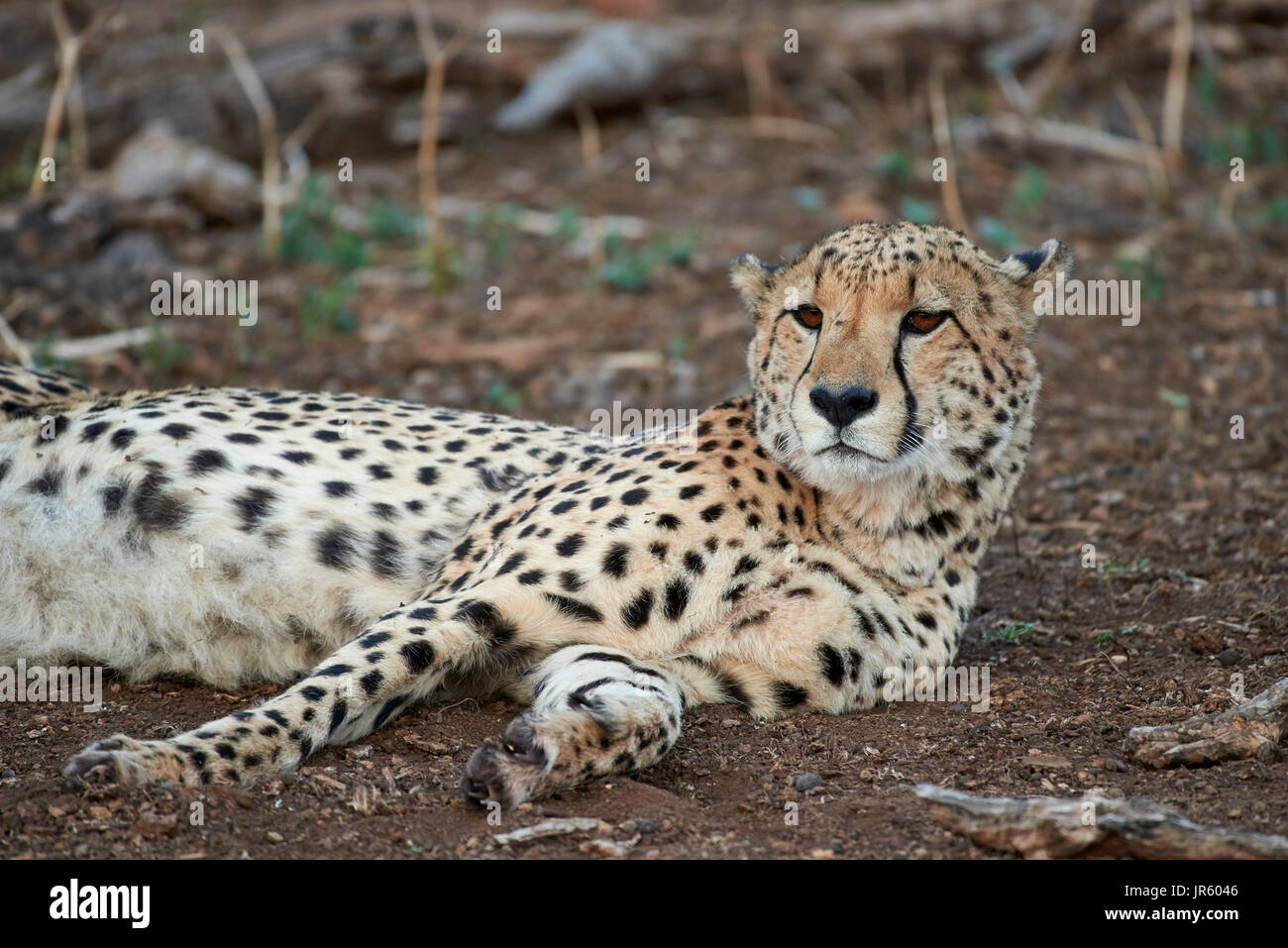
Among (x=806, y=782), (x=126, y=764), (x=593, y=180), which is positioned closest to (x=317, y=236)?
(x=593, y=180)

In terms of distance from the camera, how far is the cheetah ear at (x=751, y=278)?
14.5ft

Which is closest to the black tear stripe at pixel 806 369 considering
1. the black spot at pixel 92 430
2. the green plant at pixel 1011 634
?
the green plant at pixel 1011 634

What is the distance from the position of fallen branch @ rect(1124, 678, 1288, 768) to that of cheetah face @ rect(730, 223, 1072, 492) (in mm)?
907

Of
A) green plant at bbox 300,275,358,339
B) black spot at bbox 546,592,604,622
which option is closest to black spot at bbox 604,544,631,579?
black spot at bbox 546,592,604,622

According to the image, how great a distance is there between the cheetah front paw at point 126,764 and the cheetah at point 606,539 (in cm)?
19

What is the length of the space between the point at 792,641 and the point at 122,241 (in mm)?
5692

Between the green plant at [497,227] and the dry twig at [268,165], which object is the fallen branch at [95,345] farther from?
the green plant at [497,227]

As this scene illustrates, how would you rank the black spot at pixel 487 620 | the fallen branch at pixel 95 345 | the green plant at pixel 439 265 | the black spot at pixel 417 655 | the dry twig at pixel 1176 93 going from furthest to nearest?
the dry twig at pixel 1176 93 → the green plant at pixel 439 265 → the fallen branch at pixel 95 345 → the black spot at pixel 487 620 → the black spot at pixel 417 655

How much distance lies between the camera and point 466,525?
457 centimetres

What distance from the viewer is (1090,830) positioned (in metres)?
2.96

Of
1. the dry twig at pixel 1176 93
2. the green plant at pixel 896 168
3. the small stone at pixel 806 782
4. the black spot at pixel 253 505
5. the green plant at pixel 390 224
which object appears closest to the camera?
the small stone at pixel 806 782

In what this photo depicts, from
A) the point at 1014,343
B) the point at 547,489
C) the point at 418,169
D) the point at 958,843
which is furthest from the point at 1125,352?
the point at 418,169

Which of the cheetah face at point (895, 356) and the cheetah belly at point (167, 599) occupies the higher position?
the cheetah face at point (895, 356)

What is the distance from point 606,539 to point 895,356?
0.97 m
